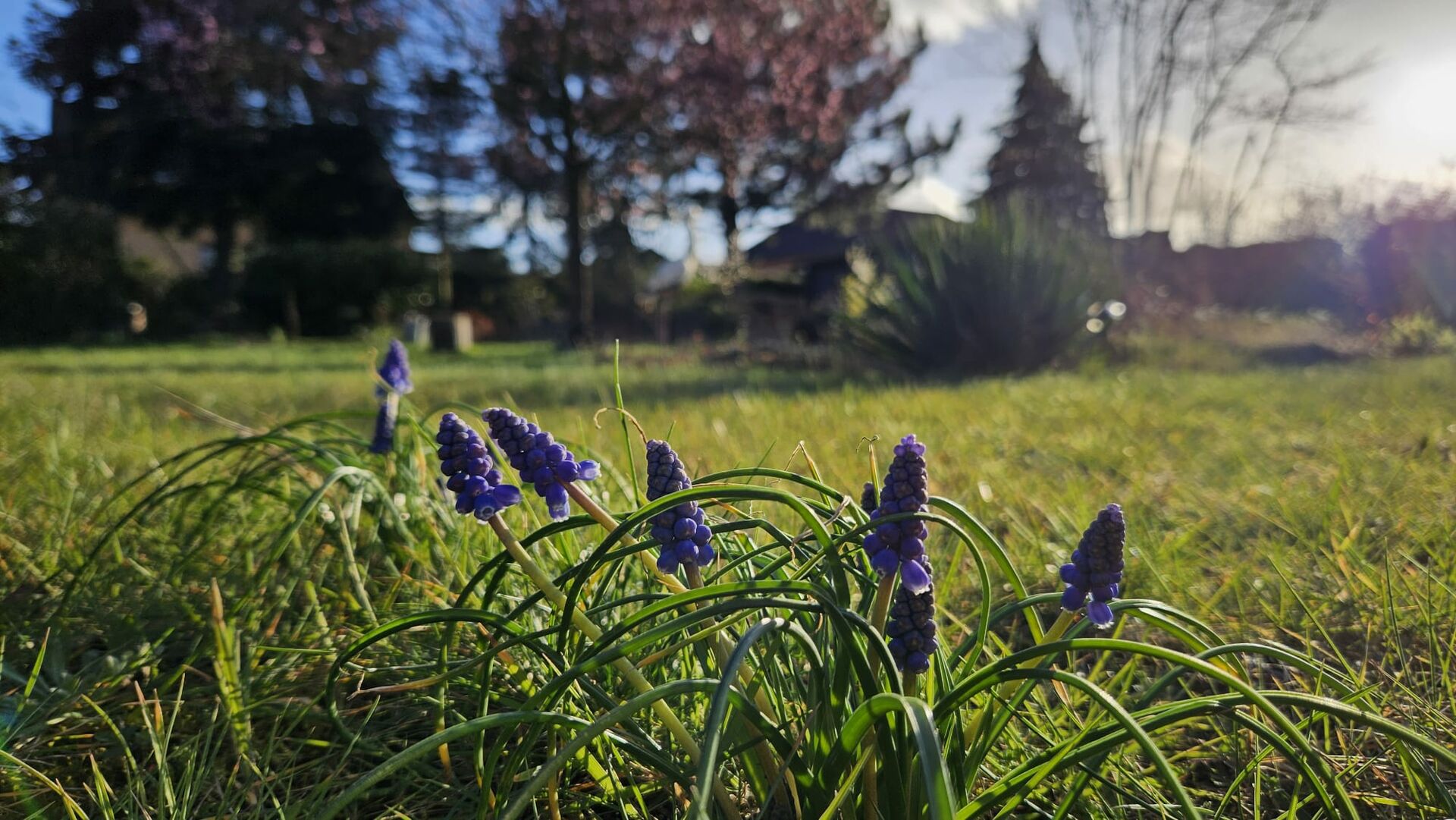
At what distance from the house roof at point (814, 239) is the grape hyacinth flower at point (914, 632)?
71.8 feet

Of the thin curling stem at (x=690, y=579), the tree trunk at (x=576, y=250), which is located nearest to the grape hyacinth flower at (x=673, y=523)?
the thin curling stem at (x=690, y=579)

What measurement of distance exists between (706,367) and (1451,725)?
279 inches

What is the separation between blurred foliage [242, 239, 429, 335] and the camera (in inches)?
758

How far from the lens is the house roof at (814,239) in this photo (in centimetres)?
2320

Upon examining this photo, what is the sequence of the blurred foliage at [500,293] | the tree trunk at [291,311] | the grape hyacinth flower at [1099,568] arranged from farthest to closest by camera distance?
the blurred foliage at [500,293] < the tree trunk at [291,311] < the grape hyacinth flower at [1099,568]

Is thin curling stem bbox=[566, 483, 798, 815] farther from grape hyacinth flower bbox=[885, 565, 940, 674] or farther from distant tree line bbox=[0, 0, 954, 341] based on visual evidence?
distant tree line bbox=[0, 0, 954, 341]

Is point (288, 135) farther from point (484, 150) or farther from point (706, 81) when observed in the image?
point (706, 81)

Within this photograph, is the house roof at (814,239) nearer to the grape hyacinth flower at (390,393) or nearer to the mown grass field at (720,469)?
the mown grass field at (720,469)

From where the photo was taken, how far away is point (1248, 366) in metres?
7.91

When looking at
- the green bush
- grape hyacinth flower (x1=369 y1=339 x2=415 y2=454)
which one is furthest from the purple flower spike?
the green bush

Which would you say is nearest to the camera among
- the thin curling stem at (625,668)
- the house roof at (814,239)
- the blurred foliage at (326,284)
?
the thin curling stem at (625,668)

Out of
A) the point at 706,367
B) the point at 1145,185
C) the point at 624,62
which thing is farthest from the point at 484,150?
the point at 1145,185

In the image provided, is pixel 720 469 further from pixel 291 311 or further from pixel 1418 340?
pixel 291 311

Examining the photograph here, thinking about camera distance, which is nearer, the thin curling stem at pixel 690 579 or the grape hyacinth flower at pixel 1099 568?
the grape hyacinth flower at pixel 1099 568
